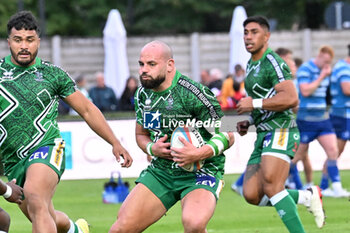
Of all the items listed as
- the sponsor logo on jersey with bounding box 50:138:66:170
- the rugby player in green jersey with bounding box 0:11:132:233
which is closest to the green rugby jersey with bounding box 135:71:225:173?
the rugby player in green jersey with bounding box 0:11:132:233

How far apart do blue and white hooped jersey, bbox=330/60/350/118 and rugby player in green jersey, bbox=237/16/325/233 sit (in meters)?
4.51

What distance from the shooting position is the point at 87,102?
7992 mm

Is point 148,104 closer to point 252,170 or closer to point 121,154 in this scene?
point 121,154

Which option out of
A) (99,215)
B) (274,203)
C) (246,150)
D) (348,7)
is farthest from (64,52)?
(274,203)

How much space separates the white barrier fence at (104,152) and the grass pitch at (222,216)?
1.06 metres

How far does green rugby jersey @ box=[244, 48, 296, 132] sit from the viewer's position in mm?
9273

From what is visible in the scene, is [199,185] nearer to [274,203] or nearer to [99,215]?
[274,203]

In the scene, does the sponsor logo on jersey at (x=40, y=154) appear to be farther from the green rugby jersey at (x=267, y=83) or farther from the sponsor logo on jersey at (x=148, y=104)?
the green rugby jersey at (x=267, y=83)

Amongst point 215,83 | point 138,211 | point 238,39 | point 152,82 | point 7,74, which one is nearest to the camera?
point 138,211

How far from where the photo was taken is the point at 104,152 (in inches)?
650

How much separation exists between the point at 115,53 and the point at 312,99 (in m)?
10.6

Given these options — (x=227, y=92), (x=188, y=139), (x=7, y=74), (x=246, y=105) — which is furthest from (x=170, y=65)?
(x=227, y=92)

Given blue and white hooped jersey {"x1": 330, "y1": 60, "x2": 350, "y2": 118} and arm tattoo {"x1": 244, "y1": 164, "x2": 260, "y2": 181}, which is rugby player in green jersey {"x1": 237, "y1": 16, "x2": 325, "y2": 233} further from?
blue and white hooped jersey {"x1": 330, "y1": 60, "x2": 350, "y2": 118}

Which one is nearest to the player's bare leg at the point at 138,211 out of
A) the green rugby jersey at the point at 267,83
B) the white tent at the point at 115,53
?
the green rugby jersey at the point at 267,83
